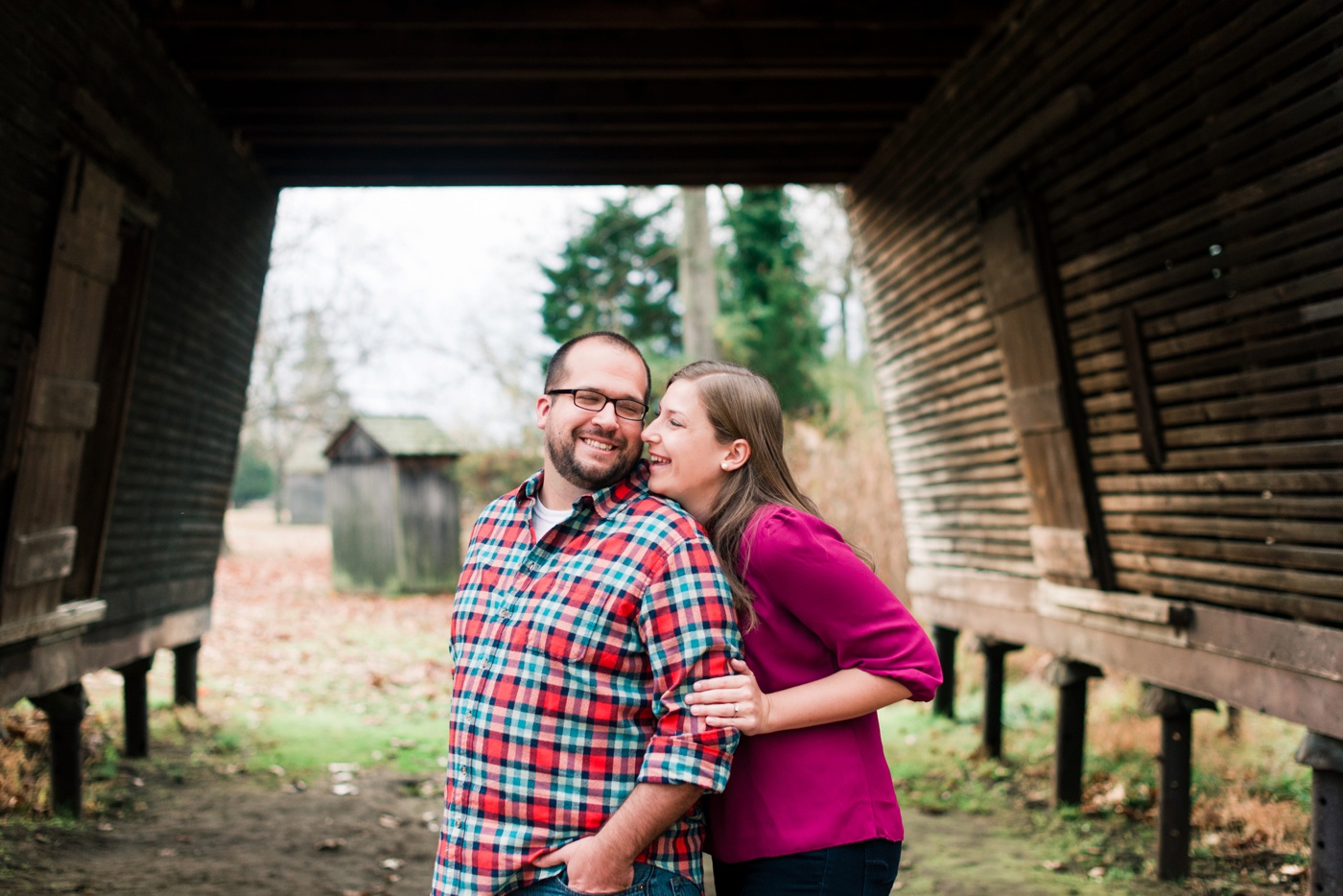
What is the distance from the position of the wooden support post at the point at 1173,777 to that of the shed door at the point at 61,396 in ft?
18.8

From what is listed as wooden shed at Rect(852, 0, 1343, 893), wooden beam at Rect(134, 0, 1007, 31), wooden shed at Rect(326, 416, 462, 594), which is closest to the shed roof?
wooden shed at Rect(326, 416, 462, 594)

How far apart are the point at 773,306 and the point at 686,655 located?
17021 millimetres

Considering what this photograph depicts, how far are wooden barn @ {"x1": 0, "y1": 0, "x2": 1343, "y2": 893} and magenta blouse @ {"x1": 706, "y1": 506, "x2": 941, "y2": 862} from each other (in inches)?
108

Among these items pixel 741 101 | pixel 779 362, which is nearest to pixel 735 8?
pixel 741 101

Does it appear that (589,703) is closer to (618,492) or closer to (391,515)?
(618,492)

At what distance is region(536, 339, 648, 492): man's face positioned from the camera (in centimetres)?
257

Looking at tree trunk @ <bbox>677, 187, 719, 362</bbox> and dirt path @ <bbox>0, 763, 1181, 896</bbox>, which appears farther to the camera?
tree trunk @ <bbox>677, 187, 719, 362</bbox>

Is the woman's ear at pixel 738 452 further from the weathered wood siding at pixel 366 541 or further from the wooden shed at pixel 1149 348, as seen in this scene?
the weathered wood siding at pixel 366 541

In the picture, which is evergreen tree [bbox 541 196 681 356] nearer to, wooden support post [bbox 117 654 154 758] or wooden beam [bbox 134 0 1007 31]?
wooden support post [bbox 117 654 154 758]

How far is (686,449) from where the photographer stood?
2.59 meters

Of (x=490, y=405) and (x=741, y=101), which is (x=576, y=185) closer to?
(x=741, y=101)

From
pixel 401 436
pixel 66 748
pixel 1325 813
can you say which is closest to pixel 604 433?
pixel 1325 813

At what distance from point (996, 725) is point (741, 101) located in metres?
5.11

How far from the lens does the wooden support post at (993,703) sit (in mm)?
8523
